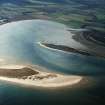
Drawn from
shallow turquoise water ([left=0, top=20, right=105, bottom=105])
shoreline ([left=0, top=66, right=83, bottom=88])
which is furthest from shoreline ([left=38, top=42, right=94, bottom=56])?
shoreline ([left=0, top=66, right=83, bottom=88])

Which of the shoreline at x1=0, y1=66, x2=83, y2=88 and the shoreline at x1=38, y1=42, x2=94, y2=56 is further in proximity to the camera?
the shoreline at x1=38, y1=42, x2=94, y2=56

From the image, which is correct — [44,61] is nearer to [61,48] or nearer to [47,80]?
[61,48]

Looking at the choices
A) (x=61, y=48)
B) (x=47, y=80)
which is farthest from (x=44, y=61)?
(x=47, y=80)

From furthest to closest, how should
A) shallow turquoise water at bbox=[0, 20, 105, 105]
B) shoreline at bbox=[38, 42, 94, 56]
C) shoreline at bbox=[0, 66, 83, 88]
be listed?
shoreline at bbox=[38, 42, 94, 56], shoreline at bbox=[0, 66, 83, 88], shallow turquoise water at bbox=[0, 20, 105, 105]

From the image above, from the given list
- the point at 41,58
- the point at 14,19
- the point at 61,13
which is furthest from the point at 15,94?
the point at 61,13

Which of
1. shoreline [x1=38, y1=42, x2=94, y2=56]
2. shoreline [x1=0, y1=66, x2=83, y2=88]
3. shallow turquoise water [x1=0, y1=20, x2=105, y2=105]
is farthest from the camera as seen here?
shoreline [x1=38, y1=42, x2=94, y2=56]

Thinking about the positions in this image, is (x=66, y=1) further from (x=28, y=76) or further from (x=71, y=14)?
(x=28, y=76)

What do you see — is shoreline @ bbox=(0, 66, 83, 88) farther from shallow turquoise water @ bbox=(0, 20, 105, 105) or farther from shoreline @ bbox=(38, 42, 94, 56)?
shoreline @ bbox=(38, 42, 94, 56)
